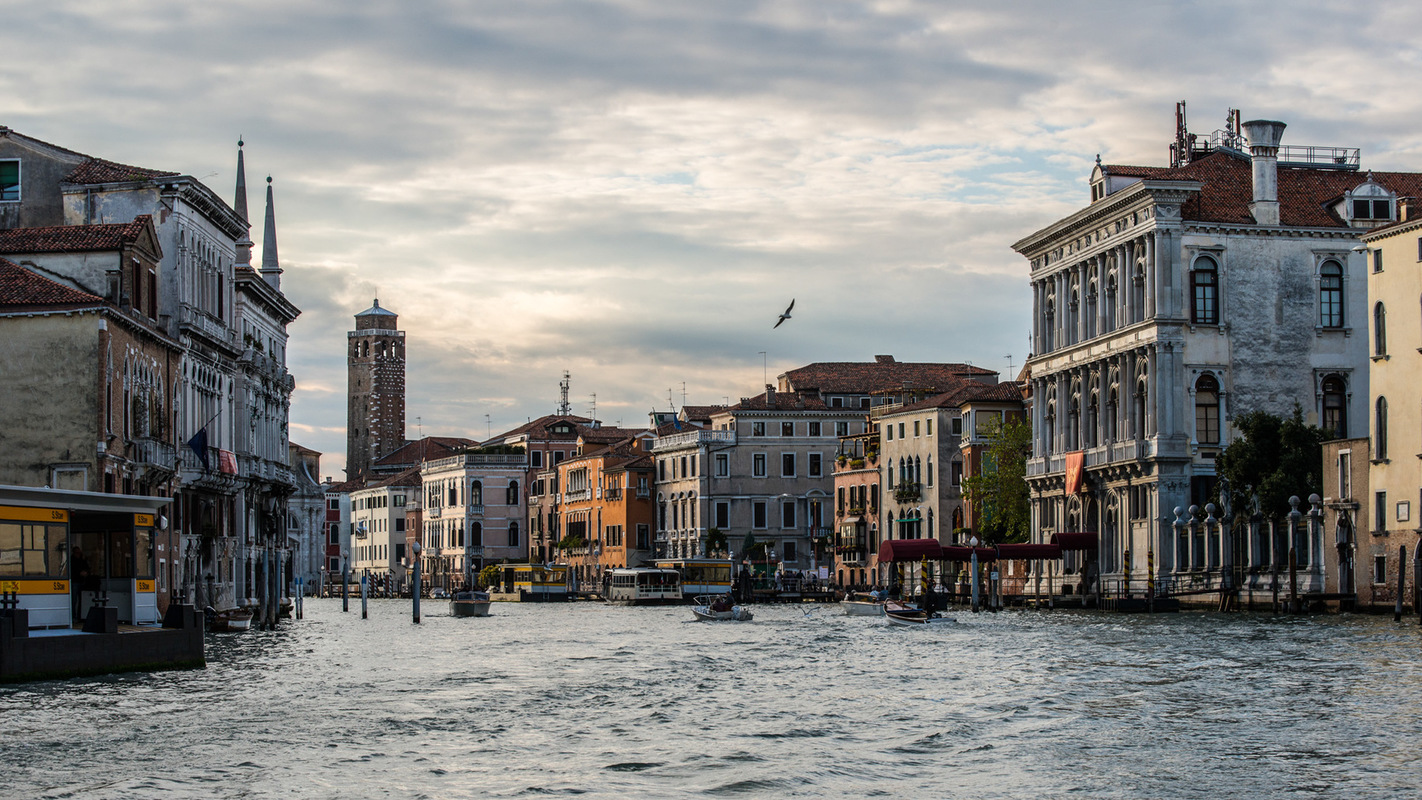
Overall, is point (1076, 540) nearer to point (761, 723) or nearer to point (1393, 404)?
point (1393, 404)

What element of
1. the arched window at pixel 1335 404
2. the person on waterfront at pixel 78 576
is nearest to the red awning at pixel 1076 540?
the arched window at pixel 1335 404

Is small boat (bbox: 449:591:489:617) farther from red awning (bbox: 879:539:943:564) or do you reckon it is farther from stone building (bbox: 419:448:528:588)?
stone building (bbox: 419:448:528:588)

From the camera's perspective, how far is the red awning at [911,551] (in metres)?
62.7

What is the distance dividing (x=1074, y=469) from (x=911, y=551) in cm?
824

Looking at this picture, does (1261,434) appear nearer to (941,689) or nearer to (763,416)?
(941,689)

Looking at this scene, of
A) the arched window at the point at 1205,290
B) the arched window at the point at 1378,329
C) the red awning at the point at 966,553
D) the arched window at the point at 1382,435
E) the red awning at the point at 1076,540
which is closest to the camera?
the arched window at the point at 1382,435

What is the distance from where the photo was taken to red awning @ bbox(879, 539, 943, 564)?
62.7 metres

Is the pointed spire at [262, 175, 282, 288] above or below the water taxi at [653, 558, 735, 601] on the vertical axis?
A: above

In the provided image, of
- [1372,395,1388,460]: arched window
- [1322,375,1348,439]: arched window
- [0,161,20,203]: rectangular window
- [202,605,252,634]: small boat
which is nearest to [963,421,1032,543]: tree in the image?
[1322,375,1348,439]: arched window

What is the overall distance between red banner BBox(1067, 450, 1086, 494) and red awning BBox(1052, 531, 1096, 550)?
251cm

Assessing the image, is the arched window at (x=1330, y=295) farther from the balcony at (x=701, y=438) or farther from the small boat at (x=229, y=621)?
the balcony at (x=701, y=438)

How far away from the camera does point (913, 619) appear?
169 ft

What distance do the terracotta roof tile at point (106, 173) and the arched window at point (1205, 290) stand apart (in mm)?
33018

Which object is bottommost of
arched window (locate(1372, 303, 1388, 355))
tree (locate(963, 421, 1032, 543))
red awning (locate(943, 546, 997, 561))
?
red awning (locate(943, 546, 997, 561))
